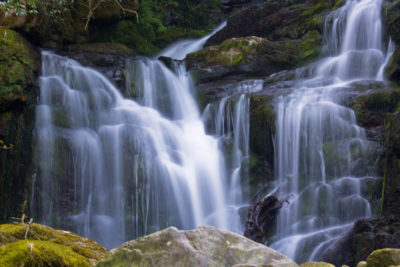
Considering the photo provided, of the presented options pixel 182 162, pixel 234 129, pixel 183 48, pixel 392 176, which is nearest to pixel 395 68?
pixel 234 129

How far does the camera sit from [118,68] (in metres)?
11.9

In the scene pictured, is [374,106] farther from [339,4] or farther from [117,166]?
[339,4]

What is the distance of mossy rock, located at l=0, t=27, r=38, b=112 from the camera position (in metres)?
8.47

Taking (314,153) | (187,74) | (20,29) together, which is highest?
(20,29)

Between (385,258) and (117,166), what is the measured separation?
704cm

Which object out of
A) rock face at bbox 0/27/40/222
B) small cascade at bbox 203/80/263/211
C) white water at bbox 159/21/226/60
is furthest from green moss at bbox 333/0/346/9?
rock face at bbox 0/27/40/222

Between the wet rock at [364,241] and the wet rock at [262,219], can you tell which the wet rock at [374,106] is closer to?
the wet rock at [262,219]

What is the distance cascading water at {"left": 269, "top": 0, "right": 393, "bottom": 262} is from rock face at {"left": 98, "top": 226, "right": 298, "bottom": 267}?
4.28m

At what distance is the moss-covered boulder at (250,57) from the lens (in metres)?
12.9

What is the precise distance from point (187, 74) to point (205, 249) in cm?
1012

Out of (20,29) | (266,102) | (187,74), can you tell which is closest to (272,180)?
(266,102)

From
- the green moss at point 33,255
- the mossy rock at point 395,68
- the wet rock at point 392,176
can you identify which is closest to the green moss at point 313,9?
the mossy rock at point 395,68

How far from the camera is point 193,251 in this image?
10.2ft

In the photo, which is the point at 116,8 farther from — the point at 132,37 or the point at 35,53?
the point at 35,53
